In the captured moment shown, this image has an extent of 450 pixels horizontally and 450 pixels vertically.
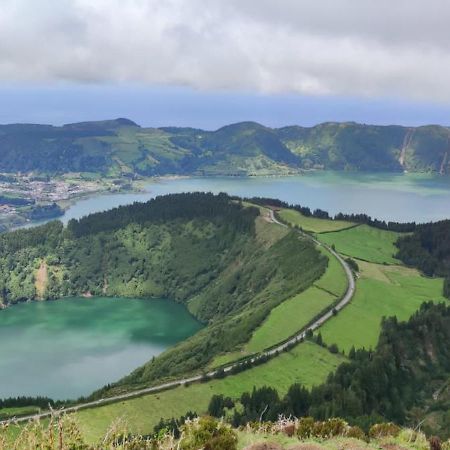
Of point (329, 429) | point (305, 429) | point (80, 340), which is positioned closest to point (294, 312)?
point (80, 340)

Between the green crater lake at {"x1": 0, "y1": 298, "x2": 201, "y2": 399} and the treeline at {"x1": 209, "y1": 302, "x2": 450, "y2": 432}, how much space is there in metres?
48.6

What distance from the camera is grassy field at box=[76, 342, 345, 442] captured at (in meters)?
81.4

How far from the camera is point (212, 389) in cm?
9238

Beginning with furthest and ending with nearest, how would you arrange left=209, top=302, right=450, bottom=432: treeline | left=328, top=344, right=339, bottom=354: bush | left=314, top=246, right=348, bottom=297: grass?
left=314, top=246, right=348, bottom=297: grass
left=328, top=344, right=339, bottom=354: bush
left=209, top=302, right=450, bottom=432: treeline

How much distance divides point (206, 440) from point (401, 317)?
104m

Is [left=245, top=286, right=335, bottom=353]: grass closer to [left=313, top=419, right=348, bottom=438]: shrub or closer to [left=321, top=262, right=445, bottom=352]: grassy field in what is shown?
[left=321, top=262, right=445, bottom=352]: grassy field

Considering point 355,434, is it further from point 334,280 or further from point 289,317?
point 334,280

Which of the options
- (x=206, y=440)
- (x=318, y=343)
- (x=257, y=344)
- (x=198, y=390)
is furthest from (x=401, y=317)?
(x=206, y=440)

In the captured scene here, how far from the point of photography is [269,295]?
148750 mm

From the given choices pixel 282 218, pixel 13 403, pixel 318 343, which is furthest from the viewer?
pixel 282 218

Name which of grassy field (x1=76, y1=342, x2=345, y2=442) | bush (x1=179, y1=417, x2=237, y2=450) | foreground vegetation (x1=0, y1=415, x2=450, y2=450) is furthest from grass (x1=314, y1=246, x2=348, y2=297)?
bush (x1=179, y1=417, x2=237, y2=450)

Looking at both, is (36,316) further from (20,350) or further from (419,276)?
(419,276)

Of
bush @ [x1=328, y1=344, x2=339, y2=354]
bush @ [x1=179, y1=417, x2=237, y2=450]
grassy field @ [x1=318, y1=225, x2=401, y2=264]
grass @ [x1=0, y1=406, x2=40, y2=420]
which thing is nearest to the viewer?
bush @ [x1=179, y1=417, x2=237, y2=450]

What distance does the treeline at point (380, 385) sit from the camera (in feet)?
262
